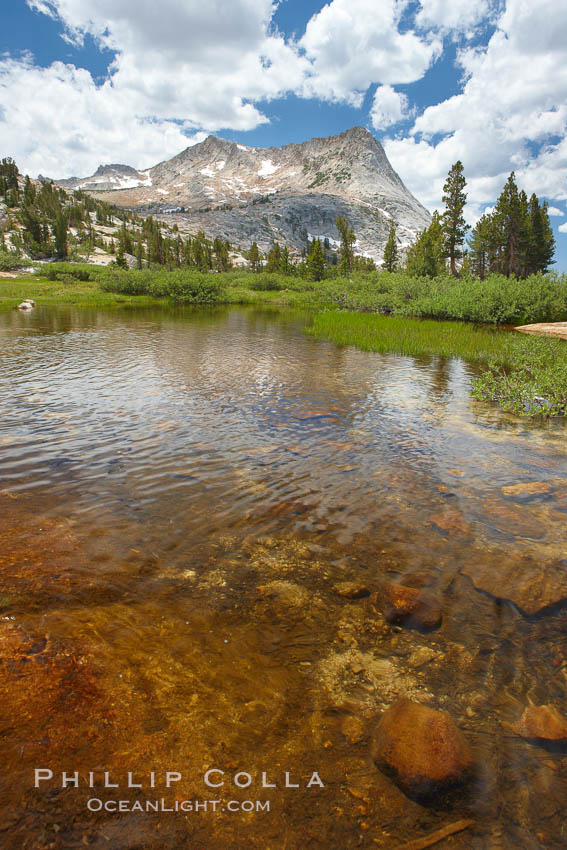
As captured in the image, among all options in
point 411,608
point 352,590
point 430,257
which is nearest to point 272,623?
point 352,590

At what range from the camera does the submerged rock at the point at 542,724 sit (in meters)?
3.04

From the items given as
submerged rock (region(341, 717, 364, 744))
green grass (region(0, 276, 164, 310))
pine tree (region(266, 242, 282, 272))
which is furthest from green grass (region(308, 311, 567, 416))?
pine tree (region(266, 242, 282, 272))

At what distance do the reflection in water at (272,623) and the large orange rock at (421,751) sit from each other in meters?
0.07

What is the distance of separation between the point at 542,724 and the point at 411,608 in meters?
1.35

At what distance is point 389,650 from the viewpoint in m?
3.78

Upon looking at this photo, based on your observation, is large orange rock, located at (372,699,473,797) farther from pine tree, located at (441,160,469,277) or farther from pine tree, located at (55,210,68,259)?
pine tree, located at (55,210,68,259)

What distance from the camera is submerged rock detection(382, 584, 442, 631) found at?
4121 mm

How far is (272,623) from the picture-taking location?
4.00 m

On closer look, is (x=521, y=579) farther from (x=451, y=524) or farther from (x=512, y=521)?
(x=512, y=521)

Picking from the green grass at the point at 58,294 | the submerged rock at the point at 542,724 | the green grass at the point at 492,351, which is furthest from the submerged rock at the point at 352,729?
the green grass at the point at 58,294

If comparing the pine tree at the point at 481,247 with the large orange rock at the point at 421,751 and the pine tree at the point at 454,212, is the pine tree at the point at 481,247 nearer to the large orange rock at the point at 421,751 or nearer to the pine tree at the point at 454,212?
the pine tree at the point at 454,212

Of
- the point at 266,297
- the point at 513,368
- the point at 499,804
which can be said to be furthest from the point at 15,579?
the point at 266,297

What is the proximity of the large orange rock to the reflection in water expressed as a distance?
74mm

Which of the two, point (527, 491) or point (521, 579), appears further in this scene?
point (527, 491)
